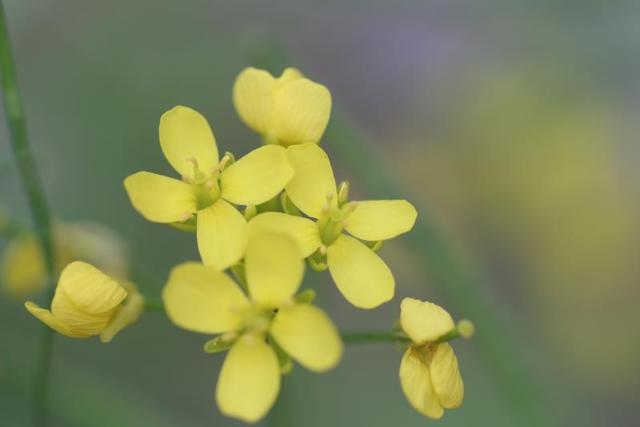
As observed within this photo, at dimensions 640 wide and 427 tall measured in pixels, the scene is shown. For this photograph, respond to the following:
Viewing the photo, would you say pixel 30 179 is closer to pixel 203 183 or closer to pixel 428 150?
pixel 203 183

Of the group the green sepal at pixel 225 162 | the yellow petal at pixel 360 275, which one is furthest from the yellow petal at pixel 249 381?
the green sepal at pixel 225 162

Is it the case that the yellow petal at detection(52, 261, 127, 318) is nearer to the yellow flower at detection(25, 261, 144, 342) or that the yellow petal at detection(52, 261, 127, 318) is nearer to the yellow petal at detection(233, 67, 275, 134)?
the yellow flower at detection(25, 261, 144, 342)

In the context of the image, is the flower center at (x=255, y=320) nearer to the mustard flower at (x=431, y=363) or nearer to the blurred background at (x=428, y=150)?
the mustard flower at (x=431, y=363)

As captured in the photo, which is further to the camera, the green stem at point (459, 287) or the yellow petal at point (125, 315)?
the green stem at point (459, 287)

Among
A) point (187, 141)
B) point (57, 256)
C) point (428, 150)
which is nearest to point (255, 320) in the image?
point (187, 141)

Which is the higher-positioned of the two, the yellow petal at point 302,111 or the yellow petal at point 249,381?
the yellow petal at point 302,111

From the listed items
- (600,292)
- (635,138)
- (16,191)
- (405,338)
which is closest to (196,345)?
(16,191)

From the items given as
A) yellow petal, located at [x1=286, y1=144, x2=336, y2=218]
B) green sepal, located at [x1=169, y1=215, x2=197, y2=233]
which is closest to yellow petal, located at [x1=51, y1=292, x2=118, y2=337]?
green sepal, located at [x1=169, y1=215, x2=197, y2=233]
